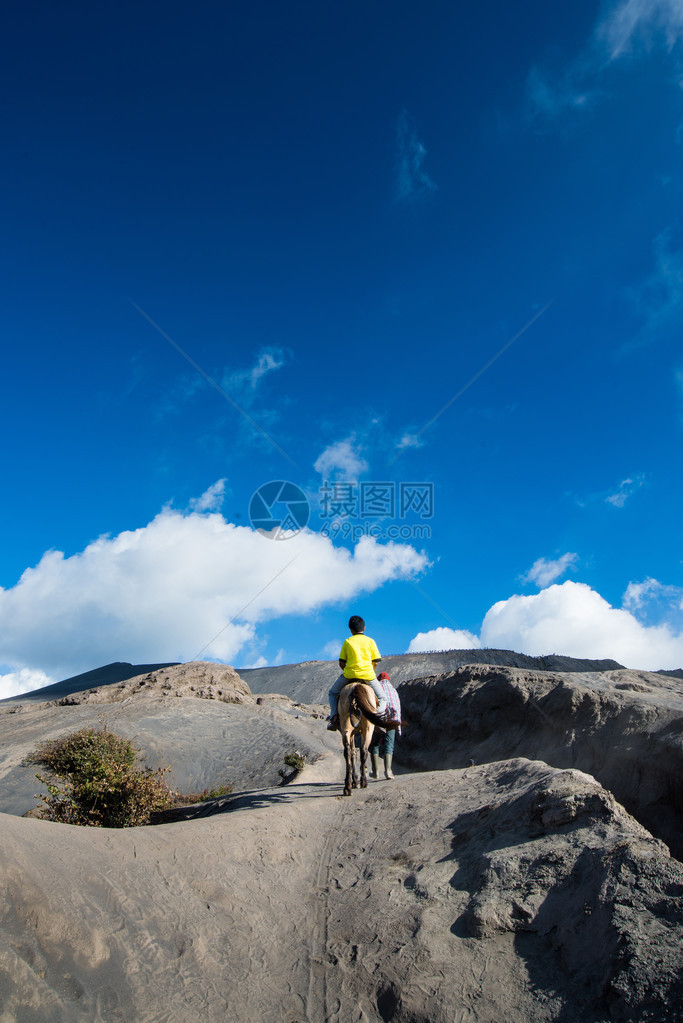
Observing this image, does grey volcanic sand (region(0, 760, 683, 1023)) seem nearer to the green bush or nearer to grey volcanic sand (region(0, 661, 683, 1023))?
grey volcanic sand (region(0, 661, 683, 1023))

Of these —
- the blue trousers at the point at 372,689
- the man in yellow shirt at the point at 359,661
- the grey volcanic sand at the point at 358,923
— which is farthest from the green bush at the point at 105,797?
the grey volcanic sand at the point at 358,923

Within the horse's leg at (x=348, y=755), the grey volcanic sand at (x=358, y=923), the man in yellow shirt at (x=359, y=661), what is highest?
the man in yellow shirt at (x=359, y=661)

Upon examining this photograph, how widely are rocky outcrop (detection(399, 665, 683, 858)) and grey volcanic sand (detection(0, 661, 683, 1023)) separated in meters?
0.12

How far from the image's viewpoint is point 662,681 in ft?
61.5

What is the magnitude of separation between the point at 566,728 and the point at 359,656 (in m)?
4.68

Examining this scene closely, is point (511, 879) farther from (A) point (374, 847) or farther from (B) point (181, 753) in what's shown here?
(B) point (181, 753)

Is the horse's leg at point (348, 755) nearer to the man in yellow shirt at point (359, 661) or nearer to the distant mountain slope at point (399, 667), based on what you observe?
the man in yellow shirt at point (359, 661)

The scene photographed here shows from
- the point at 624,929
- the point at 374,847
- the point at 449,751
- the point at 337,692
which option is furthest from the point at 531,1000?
the point at 449,751

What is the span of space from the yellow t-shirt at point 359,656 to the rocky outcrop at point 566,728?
13.0ft

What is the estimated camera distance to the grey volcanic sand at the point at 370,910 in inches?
Result: 146

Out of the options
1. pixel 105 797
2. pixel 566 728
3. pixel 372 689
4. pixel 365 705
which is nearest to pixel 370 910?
pixel 365 705

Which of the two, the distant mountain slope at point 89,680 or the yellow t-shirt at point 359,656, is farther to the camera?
the distant mountain slope at point 89,680

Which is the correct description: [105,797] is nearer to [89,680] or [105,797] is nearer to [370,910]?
[370,910]

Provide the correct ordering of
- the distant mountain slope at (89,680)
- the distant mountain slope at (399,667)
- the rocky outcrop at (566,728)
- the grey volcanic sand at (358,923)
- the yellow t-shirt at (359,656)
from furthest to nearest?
1. the distant mountain slope at (89,680)
2. the distant mountain slope at (399,667)
3. the yellow t-shirt at (359,656)
4. the rocky outcrop at (566,728)
5. the grey volcanic sand at (358,923)
